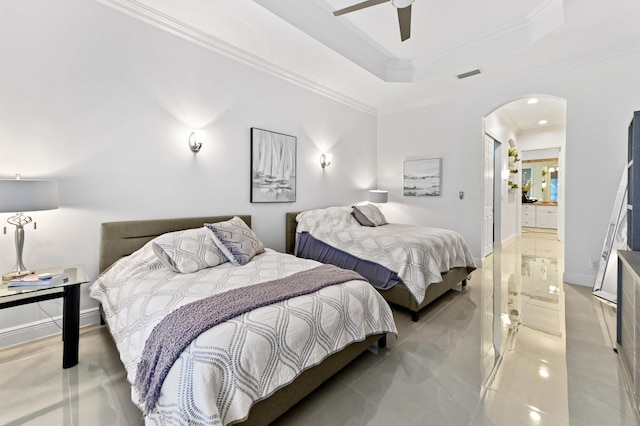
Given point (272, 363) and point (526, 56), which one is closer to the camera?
point (272, 363)

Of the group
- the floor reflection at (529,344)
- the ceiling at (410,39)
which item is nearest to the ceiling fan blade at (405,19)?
the ceiling at (410,39)

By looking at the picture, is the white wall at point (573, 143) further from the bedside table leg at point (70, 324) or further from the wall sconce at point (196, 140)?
the bedside table leg at point (70, 324)

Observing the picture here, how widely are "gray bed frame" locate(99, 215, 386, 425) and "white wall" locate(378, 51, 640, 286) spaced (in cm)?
335

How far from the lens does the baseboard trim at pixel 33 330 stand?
2.16 meters

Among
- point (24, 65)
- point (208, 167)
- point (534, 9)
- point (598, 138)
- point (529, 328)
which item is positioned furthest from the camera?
point (598, 138)

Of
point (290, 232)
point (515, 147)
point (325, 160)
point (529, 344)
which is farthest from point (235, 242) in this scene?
point (515, 147)

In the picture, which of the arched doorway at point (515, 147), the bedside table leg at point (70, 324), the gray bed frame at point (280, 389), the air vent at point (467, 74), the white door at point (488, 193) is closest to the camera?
the gray bed frame at point (280, 389)

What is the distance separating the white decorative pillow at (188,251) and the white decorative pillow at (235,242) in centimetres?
6

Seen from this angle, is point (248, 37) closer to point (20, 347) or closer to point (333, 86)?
point (333, 86)

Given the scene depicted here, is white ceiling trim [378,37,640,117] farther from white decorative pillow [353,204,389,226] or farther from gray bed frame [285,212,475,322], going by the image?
gray bed frame [285,212,475,322]

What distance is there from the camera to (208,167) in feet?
10.6

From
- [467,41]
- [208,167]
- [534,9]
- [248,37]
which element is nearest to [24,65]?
[208,167]

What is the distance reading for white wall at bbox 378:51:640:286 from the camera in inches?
133

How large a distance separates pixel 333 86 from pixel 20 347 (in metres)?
4.67
